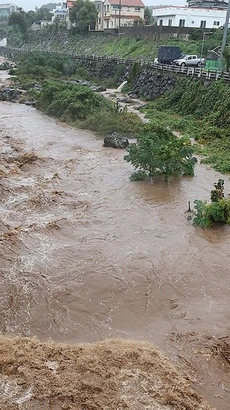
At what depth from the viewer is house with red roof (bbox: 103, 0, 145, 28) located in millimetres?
70938

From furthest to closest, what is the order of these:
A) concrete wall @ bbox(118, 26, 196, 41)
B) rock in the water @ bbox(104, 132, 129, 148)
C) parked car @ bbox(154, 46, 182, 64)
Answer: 1. concrete wall @ bbox(118, 26, 196, 41)
2. parked car @ bbox(154, 46, 182, 64)
3. rock in the water @ bbox(104, 132, 129, 148)

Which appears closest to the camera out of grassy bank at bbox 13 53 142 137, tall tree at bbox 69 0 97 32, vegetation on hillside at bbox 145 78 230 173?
vegetation on hillside at bbox 145 78 230 173

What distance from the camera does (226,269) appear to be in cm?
1145

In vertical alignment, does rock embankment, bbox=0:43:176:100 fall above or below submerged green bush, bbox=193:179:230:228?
above

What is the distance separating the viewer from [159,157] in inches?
659

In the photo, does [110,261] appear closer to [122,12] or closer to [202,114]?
[202,114]

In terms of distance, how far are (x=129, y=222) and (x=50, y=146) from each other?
9583 mm

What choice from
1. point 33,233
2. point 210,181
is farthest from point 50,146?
point 33,233

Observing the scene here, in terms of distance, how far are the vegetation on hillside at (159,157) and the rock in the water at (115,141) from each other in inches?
163

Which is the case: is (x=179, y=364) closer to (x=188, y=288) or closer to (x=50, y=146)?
(x=188, y=288)

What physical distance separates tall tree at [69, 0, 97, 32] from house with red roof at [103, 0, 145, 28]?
2.36 metres

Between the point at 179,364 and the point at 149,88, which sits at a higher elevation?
the point at 149,88

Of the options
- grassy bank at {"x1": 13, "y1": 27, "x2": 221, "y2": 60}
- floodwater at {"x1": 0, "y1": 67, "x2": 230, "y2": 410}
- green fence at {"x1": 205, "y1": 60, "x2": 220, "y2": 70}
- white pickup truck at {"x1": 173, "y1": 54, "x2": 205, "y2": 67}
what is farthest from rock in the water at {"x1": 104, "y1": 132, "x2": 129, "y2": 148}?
grassy bank at {"x1": 13, "y1": 27, "x2": 221, "y2": 60}

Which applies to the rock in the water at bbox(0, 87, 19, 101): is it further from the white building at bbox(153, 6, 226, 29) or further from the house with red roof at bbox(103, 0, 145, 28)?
the house with red roof at bbox(103, 0, 145, 28)
